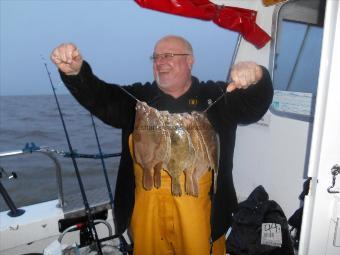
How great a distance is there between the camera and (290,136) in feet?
9.98

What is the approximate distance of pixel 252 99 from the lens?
199 centimetres

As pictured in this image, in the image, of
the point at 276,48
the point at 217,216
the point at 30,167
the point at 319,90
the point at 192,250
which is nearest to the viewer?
the point at 319,90

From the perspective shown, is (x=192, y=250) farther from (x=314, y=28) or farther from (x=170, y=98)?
(x=314, y=28)

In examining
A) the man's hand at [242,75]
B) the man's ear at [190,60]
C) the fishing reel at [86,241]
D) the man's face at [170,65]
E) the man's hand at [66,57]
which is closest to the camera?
the man's hand at [242,75]

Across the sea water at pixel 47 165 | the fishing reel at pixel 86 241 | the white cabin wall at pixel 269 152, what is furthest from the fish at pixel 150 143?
the sea water at pixel 47 165

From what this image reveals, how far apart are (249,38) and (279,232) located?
2.05 metres

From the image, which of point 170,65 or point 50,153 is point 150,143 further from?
point 50,153

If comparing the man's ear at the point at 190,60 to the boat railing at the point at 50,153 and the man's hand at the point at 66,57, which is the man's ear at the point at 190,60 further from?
the boat railing at the point at 50,153

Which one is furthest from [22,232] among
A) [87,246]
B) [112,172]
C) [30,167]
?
[30,167]

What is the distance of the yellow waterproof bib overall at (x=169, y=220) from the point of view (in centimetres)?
216

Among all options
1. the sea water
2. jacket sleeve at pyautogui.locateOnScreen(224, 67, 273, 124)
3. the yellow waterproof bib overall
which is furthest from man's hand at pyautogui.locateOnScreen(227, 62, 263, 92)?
the sea water

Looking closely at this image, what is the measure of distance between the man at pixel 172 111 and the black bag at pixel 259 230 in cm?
63

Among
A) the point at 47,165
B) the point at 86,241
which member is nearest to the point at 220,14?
the point at 86,241

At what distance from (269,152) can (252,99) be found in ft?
4.95
